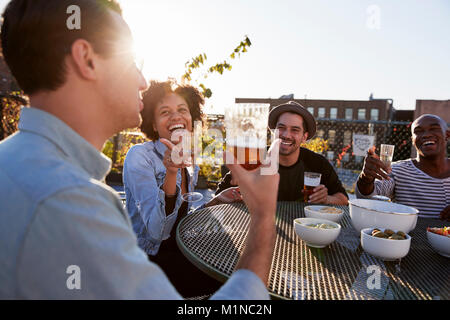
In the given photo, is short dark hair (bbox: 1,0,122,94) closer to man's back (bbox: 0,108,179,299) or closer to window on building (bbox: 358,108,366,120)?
man's back (bbox: 0,108,179,299)

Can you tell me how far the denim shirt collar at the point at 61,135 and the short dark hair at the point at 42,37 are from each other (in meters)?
0.16

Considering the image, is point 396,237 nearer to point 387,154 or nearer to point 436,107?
point 387,154

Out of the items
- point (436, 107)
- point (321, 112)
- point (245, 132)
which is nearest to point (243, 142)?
point (245, 132)

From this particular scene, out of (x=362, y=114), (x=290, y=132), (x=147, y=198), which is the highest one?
(x=290, y=132)

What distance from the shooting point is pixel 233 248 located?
53.6 inches

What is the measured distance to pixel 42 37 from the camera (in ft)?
3.19

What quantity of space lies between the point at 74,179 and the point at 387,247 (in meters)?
1.29

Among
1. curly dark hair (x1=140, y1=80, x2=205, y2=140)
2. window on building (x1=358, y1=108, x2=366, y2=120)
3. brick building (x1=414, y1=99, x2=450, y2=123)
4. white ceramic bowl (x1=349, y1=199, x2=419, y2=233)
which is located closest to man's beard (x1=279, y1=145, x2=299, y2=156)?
curly dark hair (x1=140, y1=80, x2=205, y2=140)

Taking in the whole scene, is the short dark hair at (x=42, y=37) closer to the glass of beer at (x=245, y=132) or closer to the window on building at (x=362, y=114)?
the glass of beer at (x=245, y=132)

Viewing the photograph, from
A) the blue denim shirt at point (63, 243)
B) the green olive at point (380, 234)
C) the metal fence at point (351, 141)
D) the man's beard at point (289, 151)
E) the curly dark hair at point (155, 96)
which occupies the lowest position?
the metal fence at point (351, 141)

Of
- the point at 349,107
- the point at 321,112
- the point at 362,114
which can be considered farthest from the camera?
the point at 321,112

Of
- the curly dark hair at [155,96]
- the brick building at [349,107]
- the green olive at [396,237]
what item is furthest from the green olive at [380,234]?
the brick building at [349,107]

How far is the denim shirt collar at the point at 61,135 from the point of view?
813 mm

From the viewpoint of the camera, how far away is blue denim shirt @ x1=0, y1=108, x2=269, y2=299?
1.93 ft
